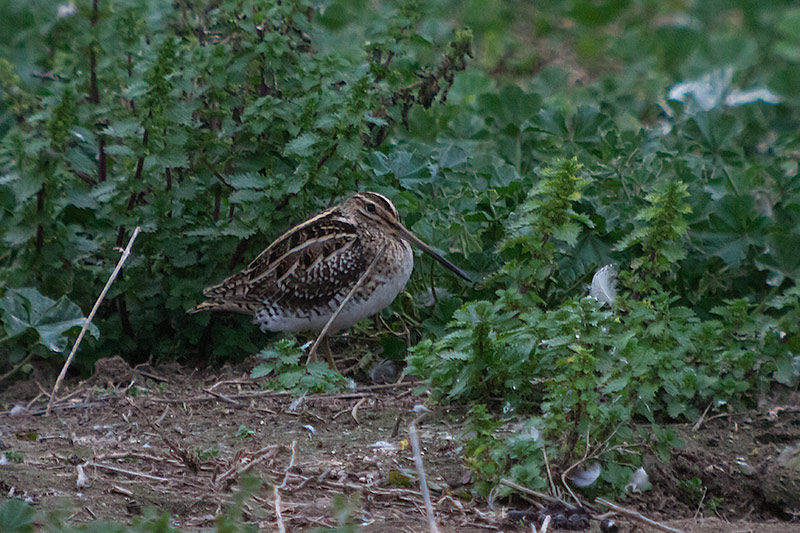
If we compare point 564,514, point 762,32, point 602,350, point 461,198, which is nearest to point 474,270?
point 461,198

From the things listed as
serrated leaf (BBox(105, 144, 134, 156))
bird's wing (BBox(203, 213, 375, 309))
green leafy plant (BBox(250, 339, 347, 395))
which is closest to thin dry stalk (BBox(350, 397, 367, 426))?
green leafy plant (BBox(250, 339, 347, 395))

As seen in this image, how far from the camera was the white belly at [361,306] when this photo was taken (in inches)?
186

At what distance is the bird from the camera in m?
4.75

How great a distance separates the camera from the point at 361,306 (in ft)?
15.5

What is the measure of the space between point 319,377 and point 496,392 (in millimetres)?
821

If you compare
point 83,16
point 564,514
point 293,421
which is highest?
point 83,16

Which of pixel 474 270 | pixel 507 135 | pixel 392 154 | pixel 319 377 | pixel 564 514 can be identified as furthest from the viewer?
pixel 507 135

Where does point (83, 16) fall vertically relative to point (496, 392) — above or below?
above

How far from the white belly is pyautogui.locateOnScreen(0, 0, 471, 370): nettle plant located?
1.24 feet

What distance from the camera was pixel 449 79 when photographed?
5.47 meters

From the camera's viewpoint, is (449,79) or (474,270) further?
(449,79)

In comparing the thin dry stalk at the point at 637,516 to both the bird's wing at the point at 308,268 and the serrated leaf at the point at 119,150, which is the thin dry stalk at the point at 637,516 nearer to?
the bird's wing at the point at 308,268

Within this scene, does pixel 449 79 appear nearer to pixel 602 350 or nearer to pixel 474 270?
pixel 474 270

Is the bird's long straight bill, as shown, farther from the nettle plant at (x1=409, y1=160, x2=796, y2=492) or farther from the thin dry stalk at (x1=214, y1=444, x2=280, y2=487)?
the thin dry stalk at (x1=214, y1=444, x2=280, y2=487)
